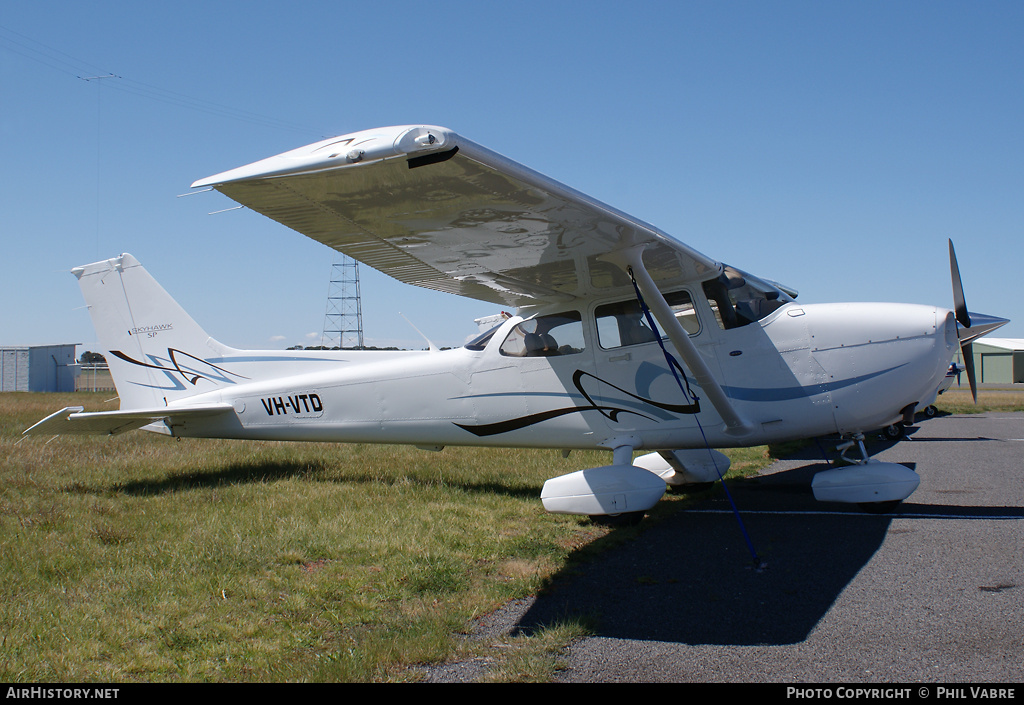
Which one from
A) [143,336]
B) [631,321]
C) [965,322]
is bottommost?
[965,322]

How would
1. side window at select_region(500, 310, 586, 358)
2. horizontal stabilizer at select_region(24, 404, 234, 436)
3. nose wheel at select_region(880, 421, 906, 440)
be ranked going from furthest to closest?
nose wheel at select_region(880, 421, 906, 440)
horizontal stabilizer at select_region(24, 404, 234, 436)
side window at select_region(500, 310, 586, 358)

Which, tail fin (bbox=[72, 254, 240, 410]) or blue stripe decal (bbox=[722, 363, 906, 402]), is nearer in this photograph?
blue stripe decal (bbox=[722, 363, 906, 402])

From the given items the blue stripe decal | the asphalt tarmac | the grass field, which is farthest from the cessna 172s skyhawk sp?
the grass field

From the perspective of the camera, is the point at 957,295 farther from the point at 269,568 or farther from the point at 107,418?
the point at 107,418

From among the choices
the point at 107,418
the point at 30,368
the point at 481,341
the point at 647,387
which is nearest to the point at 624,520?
the point at 647,387

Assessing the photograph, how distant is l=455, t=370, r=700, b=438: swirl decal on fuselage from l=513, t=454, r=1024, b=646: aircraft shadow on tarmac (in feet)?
3.52

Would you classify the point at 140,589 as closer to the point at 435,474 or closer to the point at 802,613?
the point at 802,613

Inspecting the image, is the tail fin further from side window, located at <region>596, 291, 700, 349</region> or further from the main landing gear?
the main landing gear

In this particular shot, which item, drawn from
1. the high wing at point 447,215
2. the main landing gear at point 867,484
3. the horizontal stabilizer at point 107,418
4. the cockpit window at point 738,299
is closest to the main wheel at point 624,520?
the main landing gear at point 867,484

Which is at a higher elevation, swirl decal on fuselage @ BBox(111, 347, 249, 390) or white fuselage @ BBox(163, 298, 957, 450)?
swirl decal on fuselage @ BBox(111, 347, 249, 390)

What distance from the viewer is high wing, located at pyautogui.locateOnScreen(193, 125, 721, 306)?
311cm

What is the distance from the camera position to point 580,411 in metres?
6.34

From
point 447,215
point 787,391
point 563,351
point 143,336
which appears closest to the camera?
point 447,215

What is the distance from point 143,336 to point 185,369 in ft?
2.56
